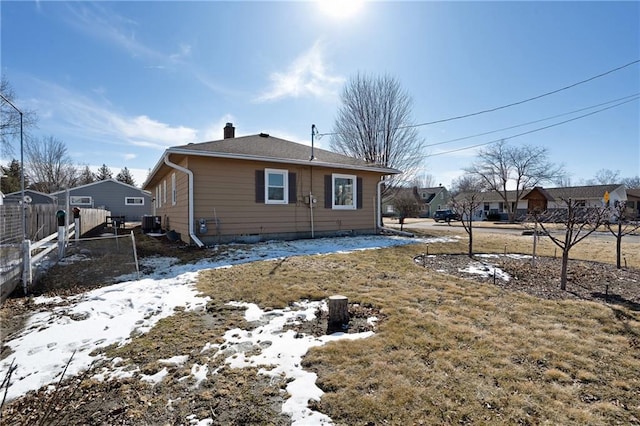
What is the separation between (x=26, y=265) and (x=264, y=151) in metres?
6.36

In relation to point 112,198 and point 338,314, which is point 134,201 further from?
point 338,314

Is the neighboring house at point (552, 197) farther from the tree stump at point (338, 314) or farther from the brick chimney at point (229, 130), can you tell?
the tree stump at point (338, 314)

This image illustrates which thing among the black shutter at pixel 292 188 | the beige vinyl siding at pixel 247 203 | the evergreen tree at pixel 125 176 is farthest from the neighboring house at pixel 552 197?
the evergreen tree at pixel 125 176

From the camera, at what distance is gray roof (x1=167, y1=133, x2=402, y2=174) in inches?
330

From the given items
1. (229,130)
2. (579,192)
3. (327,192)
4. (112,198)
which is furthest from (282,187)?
(579,192)

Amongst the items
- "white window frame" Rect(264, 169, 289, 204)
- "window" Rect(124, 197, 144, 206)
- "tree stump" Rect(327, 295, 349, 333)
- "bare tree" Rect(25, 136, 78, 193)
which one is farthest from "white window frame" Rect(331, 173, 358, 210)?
"bare tree" Rect(25, 136, 78, 193)

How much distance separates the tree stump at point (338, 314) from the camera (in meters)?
3.26

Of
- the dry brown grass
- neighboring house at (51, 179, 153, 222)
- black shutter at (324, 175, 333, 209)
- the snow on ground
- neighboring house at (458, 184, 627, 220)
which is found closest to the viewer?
the dry brown grass

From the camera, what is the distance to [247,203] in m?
9.10

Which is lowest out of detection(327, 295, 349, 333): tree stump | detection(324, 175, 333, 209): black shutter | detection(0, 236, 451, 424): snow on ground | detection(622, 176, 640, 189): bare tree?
detection(0, 236, 451, 424): snow on ground

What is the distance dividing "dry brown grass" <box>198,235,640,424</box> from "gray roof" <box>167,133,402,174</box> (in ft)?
16.1

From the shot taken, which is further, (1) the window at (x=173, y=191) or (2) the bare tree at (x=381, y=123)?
(2) the bare tree at (x=381, y=123)

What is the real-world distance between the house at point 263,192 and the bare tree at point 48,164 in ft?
103

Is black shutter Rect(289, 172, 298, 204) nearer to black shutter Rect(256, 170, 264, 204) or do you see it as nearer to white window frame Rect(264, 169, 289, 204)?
white window frame Rect(264, 169, 289, 204)
